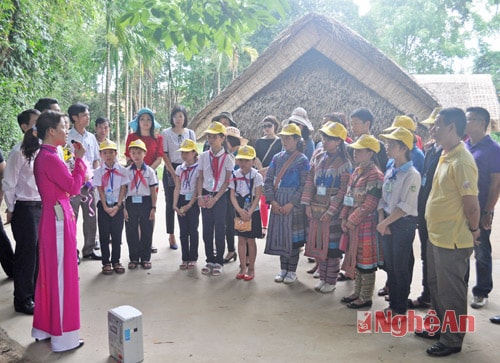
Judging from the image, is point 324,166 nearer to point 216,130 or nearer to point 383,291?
point 216,130

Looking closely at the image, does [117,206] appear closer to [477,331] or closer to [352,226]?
[352,226]

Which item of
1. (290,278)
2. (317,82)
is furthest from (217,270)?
(317,82)

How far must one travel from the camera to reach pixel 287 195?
4.59 meters

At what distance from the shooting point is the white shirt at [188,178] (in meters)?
5.11

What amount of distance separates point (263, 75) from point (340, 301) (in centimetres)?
344

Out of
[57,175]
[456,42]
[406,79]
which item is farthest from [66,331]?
[456,42]

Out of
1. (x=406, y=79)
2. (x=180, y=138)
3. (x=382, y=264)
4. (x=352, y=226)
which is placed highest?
(x=406, y=79)

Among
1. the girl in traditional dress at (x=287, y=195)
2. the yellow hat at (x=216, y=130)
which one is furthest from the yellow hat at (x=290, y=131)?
the yellow hat at (x=216, y=130)

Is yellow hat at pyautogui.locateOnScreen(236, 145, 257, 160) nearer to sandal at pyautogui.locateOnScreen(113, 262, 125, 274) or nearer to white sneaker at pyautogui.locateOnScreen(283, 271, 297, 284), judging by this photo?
white sneaker at pyautogui.locateOnScreen(283, 271, 297, 284)

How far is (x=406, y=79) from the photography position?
18.4ft

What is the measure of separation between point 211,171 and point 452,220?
2.79 metres

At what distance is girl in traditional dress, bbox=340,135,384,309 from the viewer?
388cm

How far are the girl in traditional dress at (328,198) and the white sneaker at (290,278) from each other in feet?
1.19

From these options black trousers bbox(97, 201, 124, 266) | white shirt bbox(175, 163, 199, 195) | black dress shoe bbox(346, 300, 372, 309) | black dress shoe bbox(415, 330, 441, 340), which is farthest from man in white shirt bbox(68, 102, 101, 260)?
black dress shoe bbox(415, 330, 441, 340)
